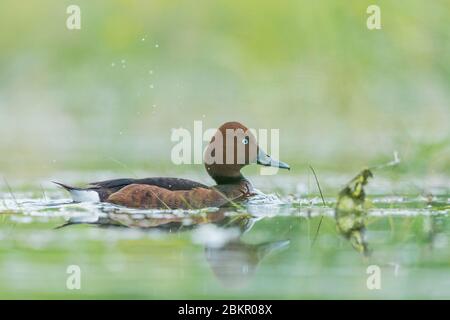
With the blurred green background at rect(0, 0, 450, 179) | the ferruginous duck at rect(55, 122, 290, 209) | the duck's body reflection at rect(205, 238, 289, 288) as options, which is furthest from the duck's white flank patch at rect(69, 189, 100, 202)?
the blurred green background at rect(0, 0, 450, 179)

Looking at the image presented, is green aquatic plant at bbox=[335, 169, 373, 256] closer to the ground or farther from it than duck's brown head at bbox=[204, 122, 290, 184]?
closer to the ground

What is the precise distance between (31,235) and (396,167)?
275cm

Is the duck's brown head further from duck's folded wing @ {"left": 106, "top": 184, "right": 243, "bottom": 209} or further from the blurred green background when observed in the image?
the blurred green background

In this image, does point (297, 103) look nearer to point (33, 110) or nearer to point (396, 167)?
point (33, 110)

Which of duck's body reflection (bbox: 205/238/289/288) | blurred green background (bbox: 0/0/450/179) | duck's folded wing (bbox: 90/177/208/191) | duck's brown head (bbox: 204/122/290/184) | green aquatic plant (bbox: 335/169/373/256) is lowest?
duck's body reflection (bbox: 205/238/289/288)

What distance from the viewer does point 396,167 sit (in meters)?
8.34

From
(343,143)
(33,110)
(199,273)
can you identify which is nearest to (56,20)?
(33,110)

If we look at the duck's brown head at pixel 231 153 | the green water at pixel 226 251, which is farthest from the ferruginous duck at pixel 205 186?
the green water at pixel 226 251

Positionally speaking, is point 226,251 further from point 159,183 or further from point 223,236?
point 159,183

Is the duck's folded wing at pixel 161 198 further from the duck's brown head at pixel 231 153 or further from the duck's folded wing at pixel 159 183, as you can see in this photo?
the duck's brown head at pixel 231 153

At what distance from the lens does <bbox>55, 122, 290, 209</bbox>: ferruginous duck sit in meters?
8.22

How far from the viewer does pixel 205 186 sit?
8414mm

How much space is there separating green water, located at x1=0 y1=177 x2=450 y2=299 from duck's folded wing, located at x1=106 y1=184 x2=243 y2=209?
0.10 meters

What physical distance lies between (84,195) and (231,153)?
3.90 feet
